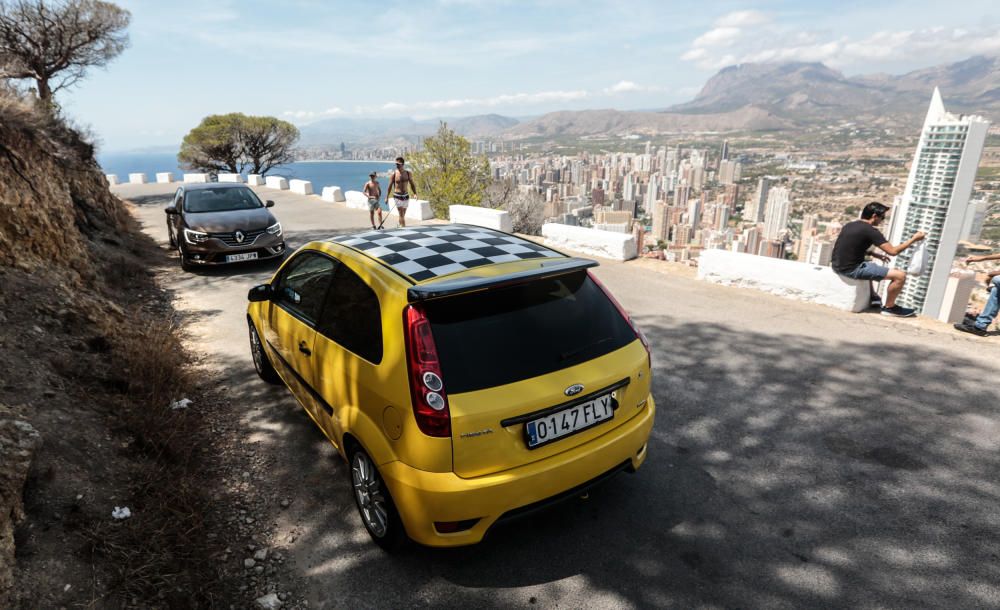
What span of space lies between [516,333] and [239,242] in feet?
27.3

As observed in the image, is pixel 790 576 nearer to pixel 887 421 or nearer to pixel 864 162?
pixel 887 421

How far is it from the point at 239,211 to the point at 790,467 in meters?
9.99

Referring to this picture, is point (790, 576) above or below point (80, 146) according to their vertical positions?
below

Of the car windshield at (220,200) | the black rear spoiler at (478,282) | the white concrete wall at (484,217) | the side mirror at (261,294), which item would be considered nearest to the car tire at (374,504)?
the black rear spoiler at (478,282)

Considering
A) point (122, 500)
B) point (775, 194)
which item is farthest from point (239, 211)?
point (775, 194)

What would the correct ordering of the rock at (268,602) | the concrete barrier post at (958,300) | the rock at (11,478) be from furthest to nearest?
the concrete barrier post at (958,300)
the rock at (268,602)
the rock at (11,478)

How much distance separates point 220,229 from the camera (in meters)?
9.03

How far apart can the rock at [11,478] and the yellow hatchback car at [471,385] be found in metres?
1.53

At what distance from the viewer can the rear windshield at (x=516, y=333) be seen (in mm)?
2432

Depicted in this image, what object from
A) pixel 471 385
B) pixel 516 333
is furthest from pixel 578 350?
pixel 471 385

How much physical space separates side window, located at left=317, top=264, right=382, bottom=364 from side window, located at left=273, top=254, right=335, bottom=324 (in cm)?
16

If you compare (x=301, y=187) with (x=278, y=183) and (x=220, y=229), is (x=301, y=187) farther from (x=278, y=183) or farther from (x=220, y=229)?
(x=220, y=229)

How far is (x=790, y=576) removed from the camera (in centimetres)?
264

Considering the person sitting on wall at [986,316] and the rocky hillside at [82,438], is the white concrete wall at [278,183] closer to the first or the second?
the rocky hillside at [82,438]
